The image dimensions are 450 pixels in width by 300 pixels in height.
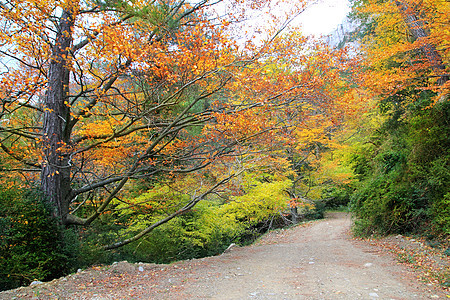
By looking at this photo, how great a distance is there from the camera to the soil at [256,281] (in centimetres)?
416

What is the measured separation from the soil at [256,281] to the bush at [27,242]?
1.75ft

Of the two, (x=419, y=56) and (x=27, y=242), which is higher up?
(x=419, y=56)

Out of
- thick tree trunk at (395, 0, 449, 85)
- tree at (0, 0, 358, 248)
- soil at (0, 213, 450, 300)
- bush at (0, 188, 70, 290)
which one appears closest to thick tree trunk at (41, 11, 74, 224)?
tree at (0, 0, 358, 248)

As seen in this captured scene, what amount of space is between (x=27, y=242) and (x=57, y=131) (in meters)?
2.70

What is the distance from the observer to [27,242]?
17.1 feet

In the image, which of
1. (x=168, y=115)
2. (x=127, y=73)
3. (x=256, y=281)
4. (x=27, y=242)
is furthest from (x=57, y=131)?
(x=256, y=281)

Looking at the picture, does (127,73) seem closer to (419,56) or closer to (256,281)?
(256,281)

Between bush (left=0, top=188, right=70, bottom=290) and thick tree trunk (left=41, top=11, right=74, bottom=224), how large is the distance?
60 centimetres

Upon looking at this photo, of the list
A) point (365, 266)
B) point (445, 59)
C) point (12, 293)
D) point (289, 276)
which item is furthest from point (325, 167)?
point (12, 293)

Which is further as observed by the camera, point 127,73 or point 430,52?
point 430,52

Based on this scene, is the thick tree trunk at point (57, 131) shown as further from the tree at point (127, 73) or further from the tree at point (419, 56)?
the tree at point (419, 56)

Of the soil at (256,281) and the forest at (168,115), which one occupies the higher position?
the forest at (168,115)

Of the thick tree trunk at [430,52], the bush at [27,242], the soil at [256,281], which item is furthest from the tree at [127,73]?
the thick tree trunk at [430,52]

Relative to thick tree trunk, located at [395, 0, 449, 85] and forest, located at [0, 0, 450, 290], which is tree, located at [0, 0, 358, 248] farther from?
thick tree trunk, located at [395, 0, 449, 85]
